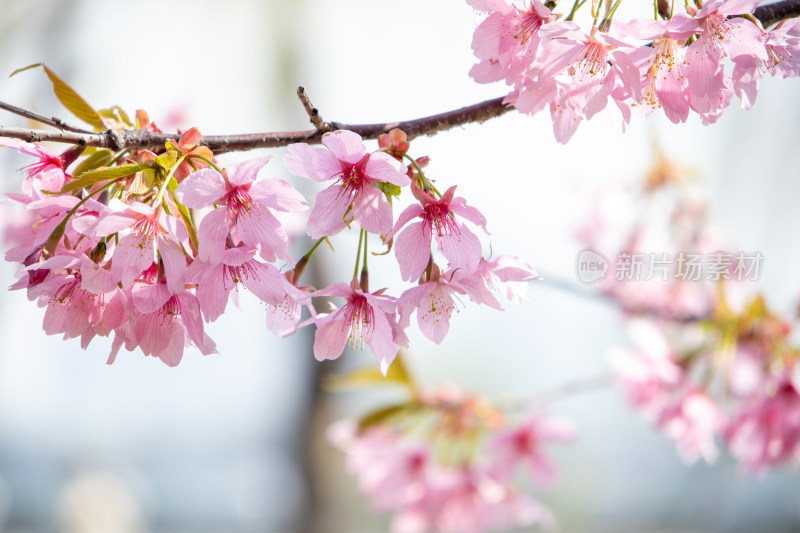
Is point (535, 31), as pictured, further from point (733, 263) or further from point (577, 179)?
point (577, 179)

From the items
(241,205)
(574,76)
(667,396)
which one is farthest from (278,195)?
(667,396)

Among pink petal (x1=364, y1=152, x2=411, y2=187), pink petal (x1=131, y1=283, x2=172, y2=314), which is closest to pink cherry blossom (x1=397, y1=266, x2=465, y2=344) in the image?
pink petal (x1=364, y1=152, x2=411, y2=187)

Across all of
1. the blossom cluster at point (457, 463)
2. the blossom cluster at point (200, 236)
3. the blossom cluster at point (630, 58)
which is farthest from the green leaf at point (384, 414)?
the blossom cluster at point (630, 58)

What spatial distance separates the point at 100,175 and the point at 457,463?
1.18 meters

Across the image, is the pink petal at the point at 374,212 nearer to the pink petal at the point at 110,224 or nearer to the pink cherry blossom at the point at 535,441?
the pink petal at the point at 110,224

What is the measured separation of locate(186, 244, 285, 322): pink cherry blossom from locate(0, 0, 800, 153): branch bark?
0.35ft

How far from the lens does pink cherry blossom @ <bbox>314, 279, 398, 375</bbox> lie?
0.61m

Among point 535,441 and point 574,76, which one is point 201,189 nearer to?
point 574,76

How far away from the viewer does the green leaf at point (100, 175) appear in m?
0.50

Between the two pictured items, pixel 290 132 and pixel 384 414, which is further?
pixel 384 414

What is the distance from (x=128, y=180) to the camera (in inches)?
21.7

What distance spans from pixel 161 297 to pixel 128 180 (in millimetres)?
112

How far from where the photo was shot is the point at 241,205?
53 centimetres

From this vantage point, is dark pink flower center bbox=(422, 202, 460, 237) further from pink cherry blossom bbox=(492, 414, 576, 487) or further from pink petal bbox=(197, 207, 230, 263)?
pink cherry blossom bbox=(492, 414, 576, 487)
